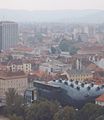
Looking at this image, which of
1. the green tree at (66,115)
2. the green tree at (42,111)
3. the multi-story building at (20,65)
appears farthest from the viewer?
the multi-story building at (20,65)

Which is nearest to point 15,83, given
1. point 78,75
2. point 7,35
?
point 78,75

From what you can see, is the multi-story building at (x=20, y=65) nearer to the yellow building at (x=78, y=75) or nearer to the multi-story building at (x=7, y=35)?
the yellow building at (x=78, y=75)

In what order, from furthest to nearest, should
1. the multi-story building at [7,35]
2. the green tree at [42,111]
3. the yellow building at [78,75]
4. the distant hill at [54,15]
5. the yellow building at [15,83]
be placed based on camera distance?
the distant hill at [54,15] < the multi-story building at [7,35] < the yellow building at [78,75] < the yellow building at [15,83] < the green tree at [42,111]

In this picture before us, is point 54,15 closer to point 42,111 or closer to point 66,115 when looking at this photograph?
point 42,111

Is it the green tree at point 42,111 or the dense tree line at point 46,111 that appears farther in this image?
the green tree at point 42,111

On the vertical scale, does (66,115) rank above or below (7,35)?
below

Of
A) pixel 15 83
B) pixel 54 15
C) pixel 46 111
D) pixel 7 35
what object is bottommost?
pixel 15 83

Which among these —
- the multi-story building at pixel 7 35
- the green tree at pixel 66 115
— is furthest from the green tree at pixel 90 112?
the multi-story building at pixel 7 35

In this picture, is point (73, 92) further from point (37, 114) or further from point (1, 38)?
point (1, 38)

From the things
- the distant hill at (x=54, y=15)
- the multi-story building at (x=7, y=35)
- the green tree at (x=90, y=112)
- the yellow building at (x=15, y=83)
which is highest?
the distant hill at (x=54, y=15)
